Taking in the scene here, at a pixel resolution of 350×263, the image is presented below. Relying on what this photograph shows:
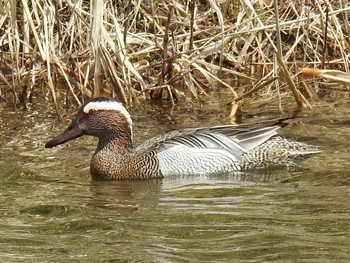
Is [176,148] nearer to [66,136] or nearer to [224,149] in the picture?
[224,149]

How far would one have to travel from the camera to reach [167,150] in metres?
7.56

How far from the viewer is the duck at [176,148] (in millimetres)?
7500

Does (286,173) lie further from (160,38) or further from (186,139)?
(160,38)

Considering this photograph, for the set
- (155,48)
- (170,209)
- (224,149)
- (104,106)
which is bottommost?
(170,209)

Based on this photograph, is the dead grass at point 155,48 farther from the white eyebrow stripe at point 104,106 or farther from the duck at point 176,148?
the duck at point 176,148

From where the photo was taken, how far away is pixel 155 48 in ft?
30.9

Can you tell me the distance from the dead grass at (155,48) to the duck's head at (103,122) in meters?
0.32

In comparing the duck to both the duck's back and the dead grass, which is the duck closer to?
the duck's back

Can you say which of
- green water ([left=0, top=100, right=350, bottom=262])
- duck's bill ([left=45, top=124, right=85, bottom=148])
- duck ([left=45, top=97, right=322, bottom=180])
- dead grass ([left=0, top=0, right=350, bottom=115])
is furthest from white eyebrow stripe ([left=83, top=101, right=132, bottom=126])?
green water ([left=0, top=100, right=350, bottom=262])

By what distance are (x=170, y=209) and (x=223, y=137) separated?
6.14 feet

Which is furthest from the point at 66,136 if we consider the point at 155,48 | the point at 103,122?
the point at 155,48

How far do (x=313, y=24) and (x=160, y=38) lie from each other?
4.86 ft

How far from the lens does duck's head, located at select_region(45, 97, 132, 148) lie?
7.73 metres

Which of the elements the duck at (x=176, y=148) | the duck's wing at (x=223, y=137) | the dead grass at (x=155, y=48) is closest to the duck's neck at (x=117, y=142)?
the duck at (x=176, y=148)
